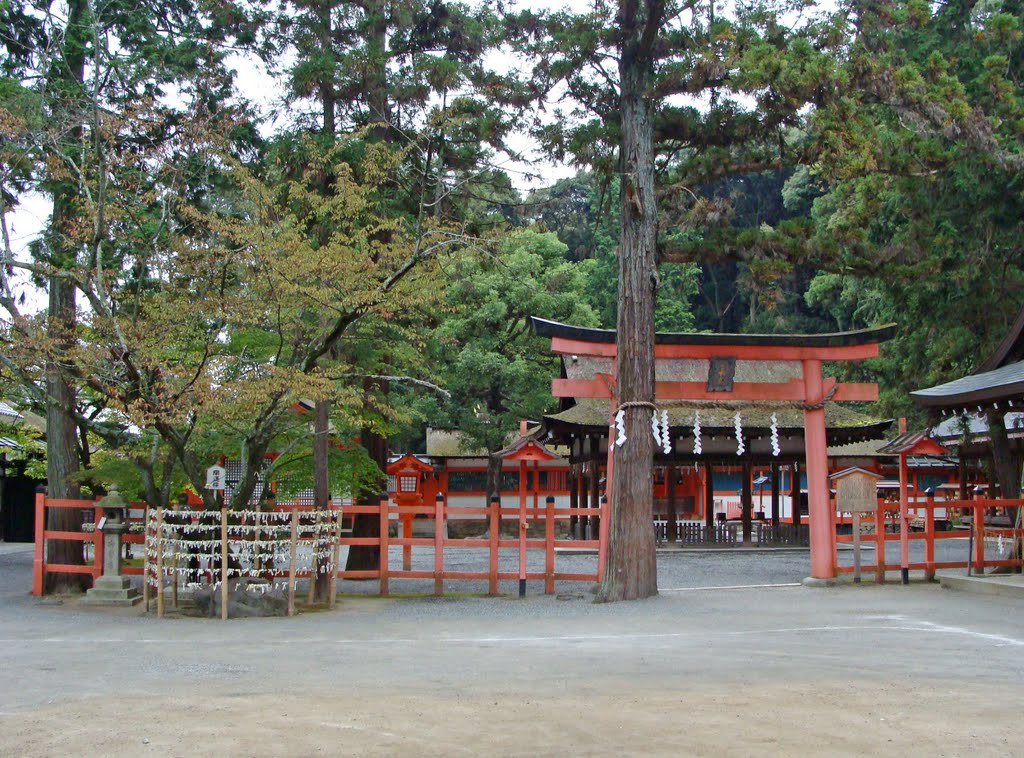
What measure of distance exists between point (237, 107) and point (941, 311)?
1486cm

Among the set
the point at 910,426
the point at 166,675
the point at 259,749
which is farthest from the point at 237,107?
the point at 910,426

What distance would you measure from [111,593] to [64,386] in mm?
3285

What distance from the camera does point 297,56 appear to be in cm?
1652

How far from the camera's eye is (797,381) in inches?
609

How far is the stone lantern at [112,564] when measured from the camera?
13312 millimetres

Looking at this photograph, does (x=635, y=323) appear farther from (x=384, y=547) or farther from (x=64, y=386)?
(x=64, y=386)

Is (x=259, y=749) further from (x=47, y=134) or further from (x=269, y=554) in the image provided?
(x=47, y=134)

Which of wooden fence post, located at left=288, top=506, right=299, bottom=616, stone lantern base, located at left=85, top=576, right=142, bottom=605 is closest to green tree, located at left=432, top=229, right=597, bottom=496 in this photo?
stone lantern base, located at left=85, top=576, right=142, bottom=605

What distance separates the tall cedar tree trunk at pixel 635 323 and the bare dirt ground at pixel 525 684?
1438 millimetres

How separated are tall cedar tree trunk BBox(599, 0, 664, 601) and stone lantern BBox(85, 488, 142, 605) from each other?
654 cm

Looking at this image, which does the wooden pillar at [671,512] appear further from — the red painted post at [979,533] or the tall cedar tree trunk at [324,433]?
the tall cedar tree trunk at [324,433]

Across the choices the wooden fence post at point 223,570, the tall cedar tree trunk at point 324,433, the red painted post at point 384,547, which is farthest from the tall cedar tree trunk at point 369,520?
the wooden fence post at point 223,570

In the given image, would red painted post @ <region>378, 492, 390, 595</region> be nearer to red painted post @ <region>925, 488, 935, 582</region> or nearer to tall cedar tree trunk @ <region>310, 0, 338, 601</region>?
tall cedar tree trunk @ <region>310, 0, 338, 601</region>

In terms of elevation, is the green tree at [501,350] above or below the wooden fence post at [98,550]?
above
